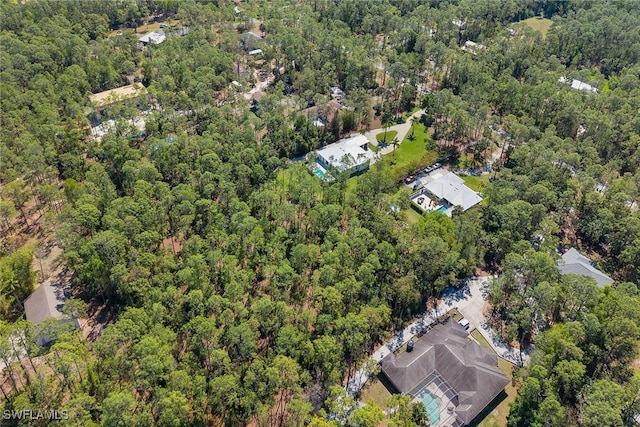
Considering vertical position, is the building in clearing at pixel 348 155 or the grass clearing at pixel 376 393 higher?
the building in clearing at pixel 348 155

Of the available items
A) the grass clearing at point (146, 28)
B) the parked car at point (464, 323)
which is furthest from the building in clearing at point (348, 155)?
the grass clearing at point (146, 28)

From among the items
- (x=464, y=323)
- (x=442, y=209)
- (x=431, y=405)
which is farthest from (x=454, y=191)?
(x=431, y=405)

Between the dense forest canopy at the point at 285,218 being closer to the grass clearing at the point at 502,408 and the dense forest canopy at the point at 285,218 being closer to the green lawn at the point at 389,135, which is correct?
the grass clearing at the point at 502,408

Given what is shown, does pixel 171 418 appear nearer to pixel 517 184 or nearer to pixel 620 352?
pixel 620 352

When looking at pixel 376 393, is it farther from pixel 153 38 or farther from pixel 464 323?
pixel 153 38

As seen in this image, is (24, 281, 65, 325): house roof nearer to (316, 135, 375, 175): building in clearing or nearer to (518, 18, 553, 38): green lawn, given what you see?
(316, 135, 375, 175): building in clearing

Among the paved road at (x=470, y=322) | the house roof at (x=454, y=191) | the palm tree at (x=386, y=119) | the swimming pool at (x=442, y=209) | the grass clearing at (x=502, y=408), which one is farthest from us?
the palm tree at (x=386, y=119)
